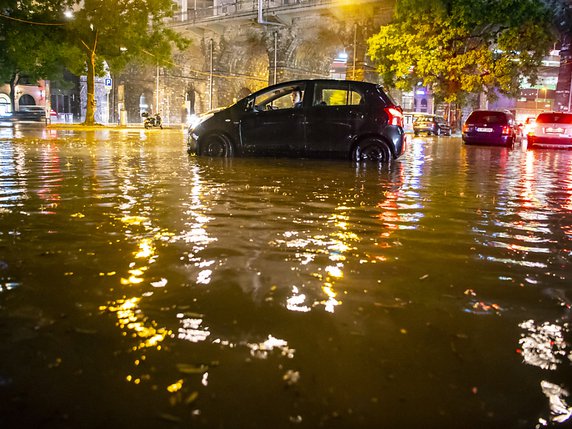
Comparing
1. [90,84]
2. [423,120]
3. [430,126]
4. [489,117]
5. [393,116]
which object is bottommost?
[393,116]

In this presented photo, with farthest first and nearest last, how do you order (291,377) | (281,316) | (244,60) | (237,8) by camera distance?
1. (244,60)
2. (237,8)
3. (281,316)
4. (291,377)

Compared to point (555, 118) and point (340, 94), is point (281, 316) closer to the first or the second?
point (340, 94)

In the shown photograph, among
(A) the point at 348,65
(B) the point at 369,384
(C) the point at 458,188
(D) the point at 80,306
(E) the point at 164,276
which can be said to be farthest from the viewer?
(A) the point at 348,65

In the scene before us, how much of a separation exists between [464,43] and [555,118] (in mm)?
12072

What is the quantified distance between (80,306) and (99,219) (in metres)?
2.42

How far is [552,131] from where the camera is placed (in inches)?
851

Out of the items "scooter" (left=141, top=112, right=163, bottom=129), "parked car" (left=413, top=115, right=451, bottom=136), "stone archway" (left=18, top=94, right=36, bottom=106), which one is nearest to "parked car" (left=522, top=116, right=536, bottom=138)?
"parked car" (left=413, top=115, right=451, bottom=136)

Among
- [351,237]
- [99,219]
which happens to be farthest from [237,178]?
[351,237]

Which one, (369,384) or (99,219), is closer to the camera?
(369,384)

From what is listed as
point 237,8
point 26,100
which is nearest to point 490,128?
point 237,8

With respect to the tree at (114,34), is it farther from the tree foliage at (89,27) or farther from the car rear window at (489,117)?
the car rear window at (489,117)

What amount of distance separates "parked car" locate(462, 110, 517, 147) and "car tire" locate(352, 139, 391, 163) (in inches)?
499

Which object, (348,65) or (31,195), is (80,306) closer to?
(31,195)

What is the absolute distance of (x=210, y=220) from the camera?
5152mm
